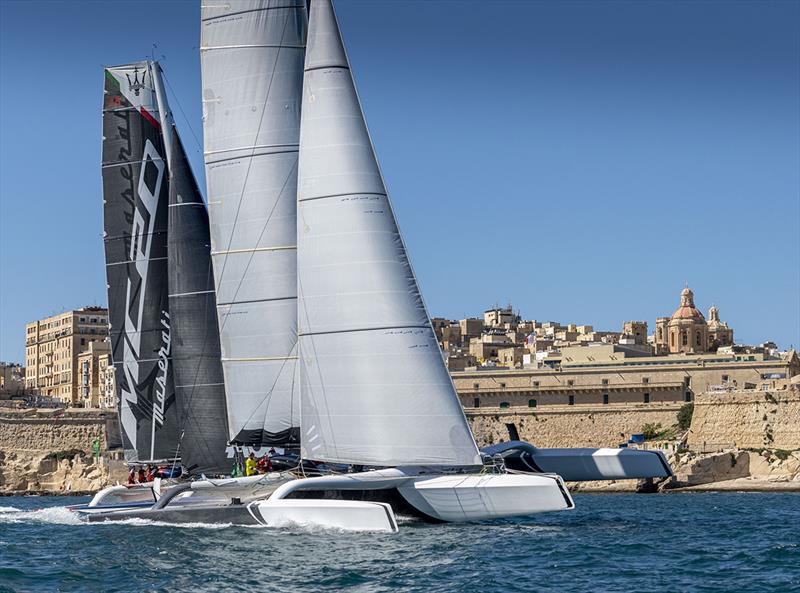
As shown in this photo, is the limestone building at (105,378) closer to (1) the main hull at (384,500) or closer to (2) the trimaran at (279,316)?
(2) the trimaran at (279,316)

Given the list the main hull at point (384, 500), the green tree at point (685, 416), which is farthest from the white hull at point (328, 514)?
the green tree at point (685, 416)

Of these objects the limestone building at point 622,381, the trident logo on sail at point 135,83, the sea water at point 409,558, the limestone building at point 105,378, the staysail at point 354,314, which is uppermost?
the limestone building at point 105,378

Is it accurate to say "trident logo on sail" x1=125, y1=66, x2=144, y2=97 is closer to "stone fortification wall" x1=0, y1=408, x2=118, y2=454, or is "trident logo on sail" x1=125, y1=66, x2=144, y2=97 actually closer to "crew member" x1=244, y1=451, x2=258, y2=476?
"crew member" x1=244, y1=451, x2=258, y2=476

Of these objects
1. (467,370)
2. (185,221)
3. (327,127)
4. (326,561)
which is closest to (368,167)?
(327,127)

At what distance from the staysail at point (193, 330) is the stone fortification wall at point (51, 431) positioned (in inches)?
1775

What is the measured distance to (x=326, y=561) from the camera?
22016mm

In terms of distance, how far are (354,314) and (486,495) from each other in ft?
12.7

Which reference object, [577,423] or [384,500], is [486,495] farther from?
[577,423]

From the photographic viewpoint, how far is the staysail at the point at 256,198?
Result: 94.7 feet

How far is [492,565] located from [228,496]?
738cm

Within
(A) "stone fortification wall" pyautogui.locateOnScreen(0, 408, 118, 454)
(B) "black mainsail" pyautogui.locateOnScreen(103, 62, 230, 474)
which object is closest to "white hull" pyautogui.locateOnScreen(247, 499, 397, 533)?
(B) "black mainsail" pyautogui.locateOnScreen(103, 62, 230, 474)

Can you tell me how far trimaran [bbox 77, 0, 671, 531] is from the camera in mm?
25938

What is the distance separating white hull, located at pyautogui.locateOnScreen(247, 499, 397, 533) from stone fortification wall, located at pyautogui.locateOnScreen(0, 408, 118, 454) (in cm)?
5054

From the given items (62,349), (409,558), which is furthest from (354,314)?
(62,349)
